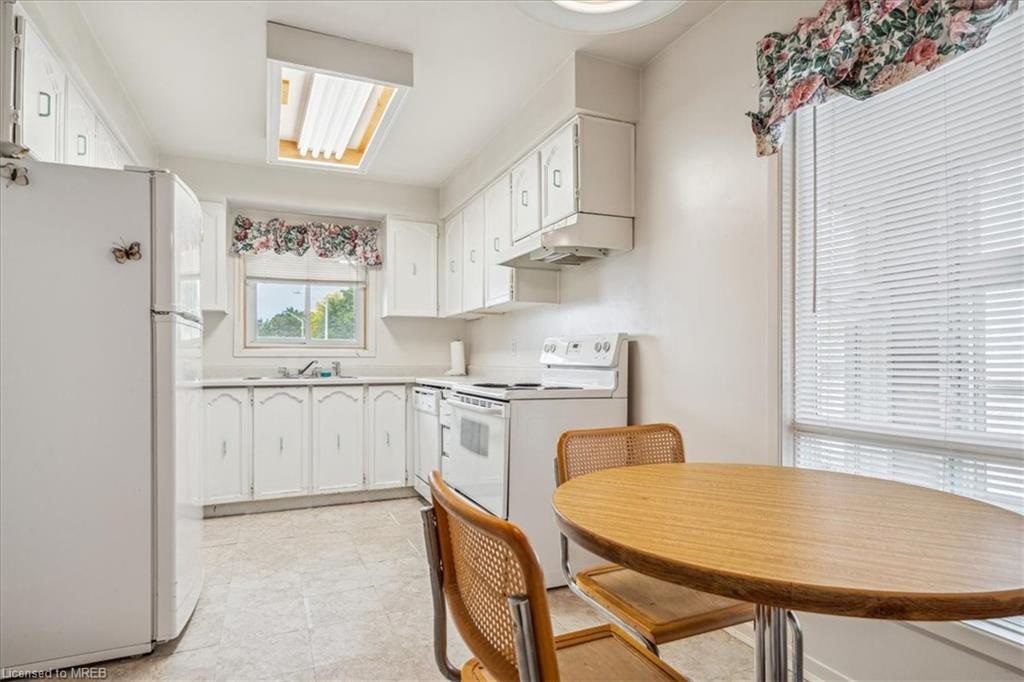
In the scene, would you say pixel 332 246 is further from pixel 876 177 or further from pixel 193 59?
pixel 876 177

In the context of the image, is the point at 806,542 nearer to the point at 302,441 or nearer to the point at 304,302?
the point at 302,441

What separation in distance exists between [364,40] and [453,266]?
221 centimetres

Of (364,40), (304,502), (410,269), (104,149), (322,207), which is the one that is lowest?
(304,502)

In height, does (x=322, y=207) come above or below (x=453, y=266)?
above

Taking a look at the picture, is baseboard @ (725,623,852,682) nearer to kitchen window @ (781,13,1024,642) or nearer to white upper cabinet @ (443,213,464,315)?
kitchen window @ (781,13,1024,642)

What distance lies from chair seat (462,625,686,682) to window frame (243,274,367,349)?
13.5ft

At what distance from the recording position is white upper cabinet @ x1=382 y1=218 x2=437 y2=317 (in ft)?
15.7

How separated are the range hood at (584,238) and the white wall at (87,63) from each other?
7.43ft

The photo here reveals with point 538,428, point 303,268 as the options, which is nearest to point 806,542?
point 538,428

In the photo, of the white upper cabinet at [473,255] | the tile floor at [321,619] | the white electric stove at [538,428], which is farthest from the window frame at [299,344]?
the white electric stove at [538,428]

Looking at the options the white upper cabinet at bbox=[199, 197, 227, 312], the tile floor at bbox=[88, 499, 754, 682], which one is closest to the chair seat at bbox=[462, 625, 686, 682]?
the tile floor at bbox=[88, 499, 754, 682]

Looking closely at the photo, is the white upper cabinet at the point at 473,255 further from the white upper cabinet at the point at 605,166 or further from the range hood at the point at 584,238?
the white upper cabinet at the point at 605,166

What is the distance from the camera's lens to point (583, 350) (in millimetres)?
3105

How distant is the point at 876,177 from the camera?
1811 mm
